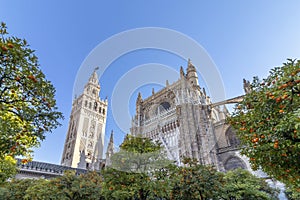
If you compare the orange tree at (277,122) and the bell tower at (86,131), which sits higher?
the bell tower at (86,131)

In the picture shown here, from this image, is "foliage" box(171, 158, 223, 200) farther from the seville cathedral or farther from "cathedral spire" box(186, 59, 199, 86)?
"cathedral spire" box(186, 59, 199, 86)

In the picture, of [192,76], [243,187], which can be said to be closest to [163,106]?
[192,76]

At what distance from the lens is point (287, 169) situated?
17.6 ft

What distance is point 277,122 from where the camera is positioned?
483 cm

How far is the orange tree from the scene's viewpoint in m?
4.38

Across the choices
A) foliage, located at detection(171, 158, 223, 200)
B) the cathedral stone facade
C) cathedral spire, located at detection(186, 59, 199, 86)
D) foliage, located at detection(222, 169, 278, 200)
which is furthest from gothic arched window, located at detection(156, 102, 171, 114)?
foliage, located at detection(171, 158, 223, 200)

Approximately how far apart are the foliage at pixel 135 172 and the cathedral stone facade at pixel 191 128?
9.89 meters

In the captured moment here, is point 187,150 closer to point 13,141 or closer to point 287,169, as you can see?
point 287,169

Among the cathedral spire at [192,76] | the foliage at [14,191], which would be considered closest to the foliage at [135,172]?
the foliage at [14,191]

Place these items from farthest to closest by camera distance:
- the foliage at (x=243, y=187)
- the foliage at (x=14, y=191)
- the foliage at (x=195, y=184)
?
the foliage at (x=14, y=191)
the foliage at (x=243, y=187)
the foliage at (x=195, y=184)

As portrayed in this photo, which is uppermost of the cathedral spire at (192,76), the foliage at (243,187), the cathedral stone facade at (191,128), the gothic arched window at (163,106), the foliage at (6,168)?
the cathedral spire at (192,76)

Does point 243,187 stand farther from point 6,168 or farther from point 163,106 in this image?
point 163,106

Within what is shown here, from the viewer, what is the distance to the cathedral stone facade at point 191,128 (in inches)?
880

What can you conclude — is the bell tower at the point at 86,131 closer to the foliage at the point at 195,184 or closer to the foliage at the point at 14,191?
the foliage at the point at 14,191
